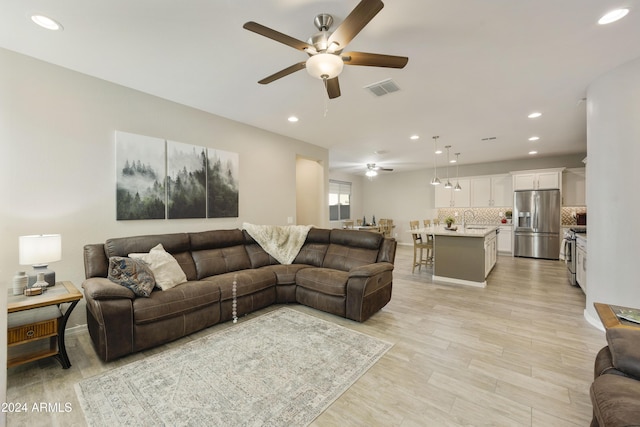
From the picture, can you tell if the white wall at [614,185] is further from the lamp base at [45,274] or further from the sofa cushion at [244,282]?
the lamp base at [45,274]

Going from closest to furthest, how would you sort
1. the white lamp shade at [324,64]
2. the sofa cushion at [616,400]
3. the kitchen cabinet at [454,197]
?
the sofa cushion at [616,400]
the white lamp shade at [324,64]
the kitchen cabinet at [454,197]

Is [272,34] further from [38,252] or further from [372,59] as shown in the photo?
[38,252]

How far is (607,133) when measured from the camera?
2883mm

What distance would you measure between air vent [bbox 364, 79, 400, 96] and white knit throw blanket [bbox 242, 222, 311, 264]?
2.40m

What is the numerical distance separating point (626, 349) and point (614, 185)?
8.12ft

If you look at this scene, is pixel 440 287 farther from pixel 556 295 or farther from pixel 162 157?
pixel 162 157

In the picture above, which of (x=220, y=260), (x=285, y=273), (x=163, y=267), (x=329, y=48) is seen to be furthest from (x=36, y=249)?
(x=329, y=48)

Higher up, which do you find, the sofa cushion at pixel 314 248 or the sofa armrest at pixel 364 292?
the sofa cushion at pixel 314 248

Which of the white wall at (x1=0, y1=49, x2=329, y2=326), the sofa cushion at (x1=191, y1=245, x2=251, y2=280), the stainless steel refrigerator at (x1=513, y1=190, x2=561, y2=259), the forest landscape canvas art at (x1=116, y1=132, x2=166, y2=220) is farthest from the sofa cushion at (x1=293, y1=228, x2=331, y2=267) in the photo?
the stainless steel refrigerator at (x1=513, y1=190, x2=561, y2=259)

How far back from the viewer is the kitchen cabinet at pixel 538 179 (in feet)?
22.1

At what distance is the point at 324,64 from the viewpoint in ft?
6.30

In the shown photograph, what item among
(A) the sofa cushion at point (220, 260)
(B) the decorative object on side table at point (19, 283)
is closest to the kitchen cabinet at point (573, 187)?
(A) the sofa cushion at point (220, 260)

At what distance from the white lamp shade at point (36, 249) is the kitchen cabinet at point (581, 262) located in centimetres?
639

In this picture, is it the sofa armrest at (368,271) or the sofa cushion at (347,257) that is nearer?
the sofa armrest at (368,271)
